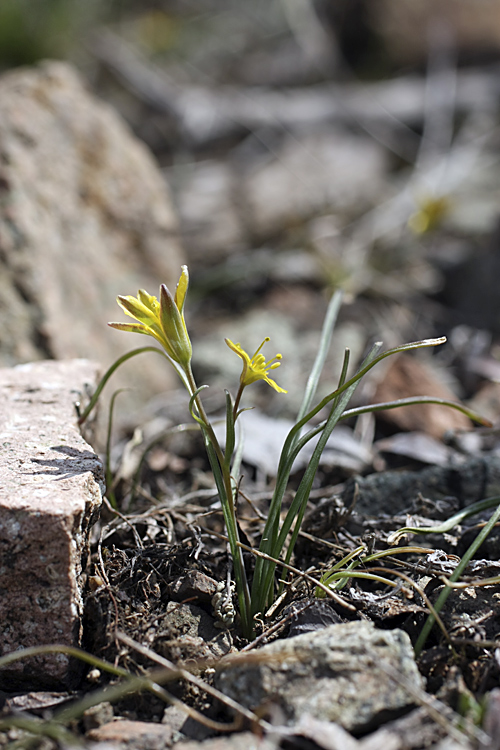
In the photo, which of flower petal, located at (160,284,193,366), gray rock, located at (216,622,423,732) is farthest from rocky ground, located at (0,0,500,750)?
flower petal, located at (160,284,193,366)

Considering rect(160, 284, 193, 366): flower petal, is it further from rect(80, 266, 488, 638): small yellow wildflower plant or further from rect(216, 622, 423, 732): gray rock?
rect(216, 622, 423, 732): gray rock

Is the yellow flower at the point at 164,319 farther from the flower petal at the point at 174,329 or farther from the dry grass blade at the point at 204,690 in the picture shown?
the dry grass blade at the point at 204,690

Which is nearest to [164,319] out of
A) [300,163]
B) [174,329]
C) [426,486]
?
[174,329]

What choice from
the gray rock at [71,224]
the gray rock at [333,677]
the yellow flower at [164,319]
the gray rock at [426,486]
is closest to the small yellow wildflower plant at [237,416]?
the yellow flower at [164,319]

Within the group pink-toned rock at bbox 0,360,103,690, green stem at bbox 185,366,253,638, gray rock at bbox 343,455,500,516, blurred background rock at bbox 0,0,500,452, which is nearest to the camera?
pink-toned rock at bbox 0,360,103,690

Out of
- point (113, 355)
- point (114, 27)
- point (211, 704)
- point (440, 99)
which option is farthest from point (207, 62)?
point (211, 704)

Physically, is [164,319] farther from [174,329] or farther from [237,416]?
[237,416]
